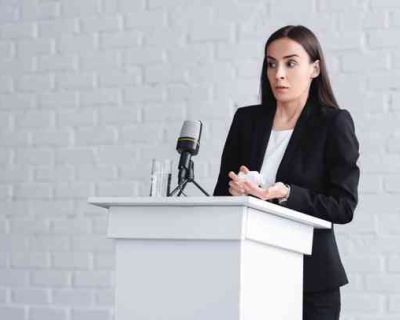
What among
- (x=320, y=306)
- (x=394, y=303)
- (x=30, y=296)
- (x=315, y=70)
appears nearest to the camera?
(x=320, y=306)

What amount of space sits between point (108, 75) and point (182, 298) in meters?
2.05

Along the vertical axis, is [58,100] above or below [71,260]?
above

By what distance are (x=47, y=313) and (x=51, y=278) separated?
0.14 m

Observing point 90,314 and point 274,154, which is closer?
point 274,154

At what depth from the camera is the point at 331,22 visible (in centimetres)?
322

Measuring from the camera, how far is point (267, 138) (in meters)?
2.07

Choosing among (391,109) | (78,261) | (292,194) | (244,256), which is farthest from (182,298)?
(78,261)

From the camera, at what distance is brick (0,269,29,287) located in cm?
361

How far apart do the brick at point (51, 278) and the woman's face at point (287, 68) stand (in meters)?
1.75

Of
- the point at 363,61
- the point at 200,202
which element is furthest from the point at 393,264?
the point at 200,202

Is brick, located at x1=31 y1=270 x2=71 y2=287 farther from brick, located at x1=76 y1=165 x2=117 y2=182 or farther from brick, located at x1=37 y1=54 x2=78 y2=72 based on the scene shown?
brick, located at x1=37 y1=54 x2=78 y2=72

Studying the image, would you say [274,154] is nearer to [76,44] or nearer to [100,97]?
[100,97]

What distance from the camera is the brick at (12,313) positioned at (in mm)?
3598

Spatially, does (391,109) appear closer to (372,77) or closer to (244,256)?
(372,77)
